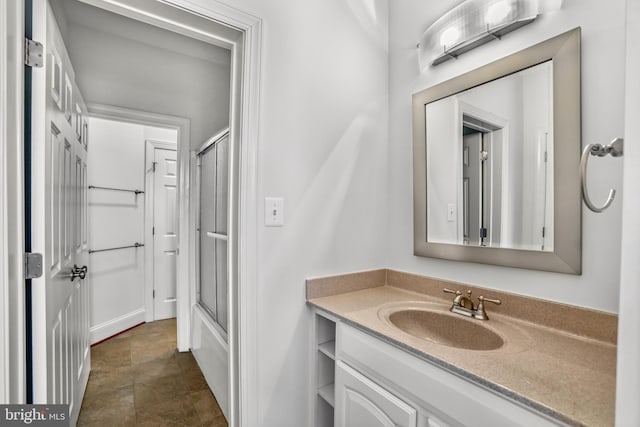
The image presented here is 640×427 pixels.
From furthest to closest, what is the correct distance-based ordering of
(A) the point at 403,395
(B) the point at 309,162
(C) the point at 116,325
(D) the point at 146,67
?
1. (C) the point at 116,325
2. (D) the point at 146,67
3. (B) the point at 309,162
4. (A) the point at 403,395

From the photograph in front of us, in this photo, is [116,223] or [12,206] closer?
[12,206]

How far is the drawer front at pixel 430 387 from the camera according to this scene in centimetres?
73

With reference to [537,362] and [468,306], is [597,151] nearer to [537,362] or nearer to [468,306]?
[537,362]

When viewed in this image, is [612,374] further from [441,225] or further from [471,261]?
[441,225]

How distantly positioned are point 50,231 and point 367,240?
1.33 m

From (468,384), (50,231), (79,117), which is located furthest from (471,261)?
(79,117)

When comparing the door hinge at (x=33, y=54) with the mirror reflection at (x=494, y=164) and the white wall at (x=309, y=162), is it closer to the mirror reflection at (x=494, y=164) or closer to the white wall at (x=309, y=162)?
the white wall at (x=309, y=162)

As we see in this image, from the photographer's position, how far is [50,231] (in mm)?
1123

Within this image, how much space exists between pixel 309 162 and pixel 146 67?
67.3 inches

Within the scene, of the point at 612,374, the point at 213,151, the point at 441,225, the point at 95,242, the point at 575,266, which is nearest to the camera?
the point at 612,374

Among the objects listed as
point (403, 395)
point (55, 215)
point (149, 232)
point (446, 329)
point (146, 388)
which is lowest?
point (146, 388)

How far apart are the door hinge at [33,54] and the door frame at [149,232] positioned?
2580 millimetres

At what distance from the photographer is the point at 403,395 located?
98 cm

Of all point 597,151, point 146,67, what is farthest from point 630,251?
point 146,67
